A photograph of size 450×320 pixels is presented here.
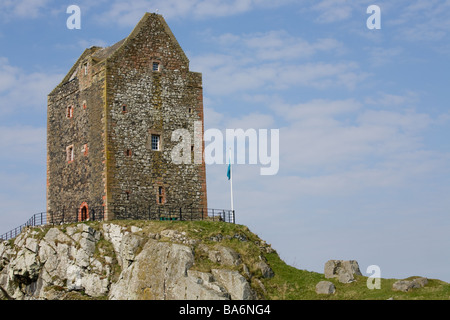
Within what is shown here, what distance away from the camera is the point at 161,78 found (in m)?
55.2

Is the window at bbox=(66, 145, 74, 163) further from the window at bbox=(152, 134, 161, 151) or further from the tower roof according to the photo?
the window at bbox=(152, 134, 161, 151)

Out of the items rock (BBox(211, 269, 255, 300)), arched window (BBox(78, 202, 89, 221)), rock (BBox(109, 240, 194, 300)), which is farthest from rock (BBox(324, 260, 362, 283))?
arched window (BBox(78, 202, 89, 221))

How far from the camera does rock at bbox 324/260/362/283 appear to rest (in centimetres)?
4469

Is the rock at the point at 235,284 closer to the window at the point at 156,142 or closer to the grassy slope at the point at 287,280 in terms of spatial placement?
the grassy slope at the point at 287,280

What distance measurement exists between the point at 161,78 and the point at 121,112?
14.9 feet

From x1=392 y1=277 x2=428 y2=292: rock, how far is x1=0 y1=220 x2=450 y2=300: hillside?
12.4 inches

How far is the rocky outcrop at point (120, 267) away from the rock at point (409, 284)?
8.14 m

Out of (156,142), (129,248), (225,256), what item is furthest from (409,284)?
(156,142)

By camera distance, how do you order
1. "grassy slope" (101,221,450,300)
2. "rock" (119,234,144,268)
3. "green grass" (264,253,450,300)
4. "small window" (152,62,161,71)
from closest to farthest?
"green grass" (264,253,450,300) → "grassy slope" (101,221,450,300) → "rock" (119,234,144,268) → "small window" (152,62,161,71)

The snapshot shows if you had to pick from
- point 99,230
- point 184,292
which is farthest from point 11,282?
point 184,292

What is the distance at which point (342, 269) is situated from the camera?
45781 mm

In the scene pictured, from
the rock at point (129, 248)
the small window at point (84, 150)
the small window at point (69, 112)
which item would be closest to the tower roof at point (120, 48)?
the small window at point (69, 112)

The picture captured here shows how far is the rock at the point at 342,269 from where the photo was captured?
44688 millimetres
